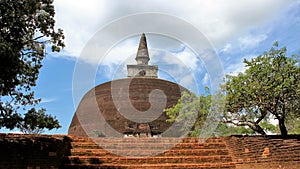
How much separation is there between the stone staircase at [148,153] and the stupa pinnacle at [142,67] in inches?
986

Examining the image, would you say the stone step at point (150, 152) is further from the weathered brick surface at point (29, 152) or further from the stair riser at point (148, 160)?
the weathered brick surface at point (29, 152)

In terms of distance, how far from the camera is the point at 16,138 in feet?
19.1

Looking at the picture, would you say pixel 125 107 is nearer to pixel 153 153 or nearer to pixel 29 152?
pixel 153 153

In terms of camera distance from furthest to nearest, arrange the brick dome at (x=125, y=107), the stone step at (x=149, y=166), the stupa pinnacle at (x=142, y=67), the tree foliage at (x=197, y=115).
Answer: the stupa pinnacle at (x=142, y=67) → the brick dome at (x=125, y=107) → the tree foliage at (x=197, y=115) → the stone step at (x=149, y=166)

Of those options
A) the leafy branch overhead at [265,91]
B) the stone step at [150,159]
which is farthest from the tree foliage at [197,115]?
the stone step at [150,159]

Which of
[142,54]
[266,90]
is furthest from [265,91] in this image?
[142,54]

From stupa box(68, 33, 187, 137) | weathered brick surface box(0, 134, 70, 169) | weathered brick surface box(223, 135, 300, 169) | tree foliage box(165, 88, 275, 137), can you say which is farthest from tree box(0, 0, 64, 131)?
stupa box(68, 33, 187, 137)

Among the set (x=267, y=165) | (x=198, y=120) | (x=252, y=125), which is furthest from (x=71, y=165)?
(x=198, y=120)

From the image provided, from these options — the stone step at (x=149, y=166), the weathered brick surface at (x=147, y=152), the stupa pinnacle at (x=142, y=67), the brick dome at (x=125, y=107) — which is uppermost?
the stupa pinnacle at (x=142, y=67)

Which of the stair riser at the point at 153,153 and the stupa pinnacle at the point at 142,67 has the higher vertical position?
the stupa pinnacle at the point at 142,67

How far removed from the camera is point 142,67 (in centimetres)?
3381

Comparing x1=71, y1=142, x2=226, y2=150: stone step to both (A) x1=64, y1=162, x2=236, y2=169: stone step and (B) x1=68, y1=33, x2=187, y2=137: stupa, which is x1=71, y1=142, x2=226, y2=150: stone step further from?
(B) x1=68, y1=33, x2=187, y2=137: stupa

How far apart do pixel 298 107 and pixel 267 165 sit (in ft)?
9.58

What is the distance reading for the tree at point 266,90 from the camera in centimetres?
786
